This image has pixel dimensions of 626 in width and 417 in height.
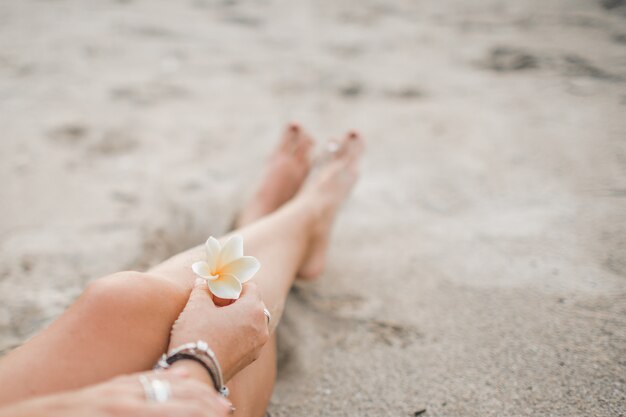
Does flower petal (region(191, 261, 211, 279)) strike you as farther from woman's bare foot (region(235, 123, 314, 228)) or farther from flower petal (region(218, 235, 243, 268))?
woman's bare foot (region(235, 123, 314, 228))

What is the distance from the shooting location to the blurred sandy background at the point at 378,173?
1230 mm

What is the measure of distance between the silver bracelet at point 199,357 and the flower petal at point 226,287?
0.36 feet

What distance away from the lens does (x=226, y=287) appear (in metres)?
0.91

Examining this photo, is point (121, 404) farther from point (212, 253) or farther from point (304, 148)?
point (304, 148)

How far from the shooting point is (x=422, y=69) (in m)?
2.79

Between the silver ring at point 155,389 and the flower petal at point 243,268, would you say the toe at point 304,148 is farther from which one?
the silver ring at point 155,389

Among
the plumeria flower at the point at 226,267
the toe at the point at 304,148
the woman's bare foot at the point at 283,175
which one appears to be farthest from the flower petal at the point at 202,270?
the toe at the point at 304,148

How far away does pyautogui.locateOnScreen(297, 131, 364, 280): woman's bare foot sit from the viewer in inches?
64.6

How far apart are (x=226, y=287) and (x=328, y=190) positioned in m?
0.98

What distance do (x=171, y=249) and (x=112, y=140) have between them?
2.68 ft

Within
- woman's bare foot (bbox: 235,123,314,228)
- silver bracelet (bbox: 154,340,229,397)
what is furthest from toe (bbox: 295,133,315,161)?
silver bracelet (bbox: 154,340,229,397)

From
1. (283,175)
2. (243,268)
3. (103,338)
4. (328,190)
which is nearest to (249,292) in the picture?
(243,268)

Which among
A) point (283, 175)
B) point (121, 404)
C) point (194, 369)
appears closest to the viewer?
point (121, 404)

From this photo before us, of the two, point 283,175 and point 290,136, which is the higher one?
point 290,136
